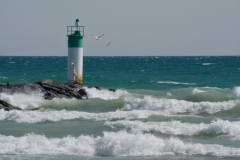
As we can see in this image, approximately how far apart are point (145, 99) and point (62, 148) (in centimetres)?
891

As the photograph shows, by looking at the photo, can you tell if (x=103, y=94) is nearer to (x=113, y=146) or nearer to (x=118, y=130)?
(x=118, y=130)

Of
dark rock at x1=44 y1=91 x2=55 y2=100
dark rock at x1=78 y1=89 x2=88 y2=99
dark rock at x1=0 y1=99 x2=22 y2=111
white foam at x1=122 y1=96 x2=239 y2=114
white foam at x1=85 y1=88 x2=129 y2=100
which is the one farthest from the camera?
white foam at x1=85 y1=88 x2=129 y2=100

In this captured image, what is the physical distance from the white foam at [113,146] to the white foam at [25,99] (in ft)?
25.4

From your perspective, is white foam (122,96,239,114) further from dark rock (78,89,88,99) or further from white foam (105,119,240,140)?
white foam (105,119,240,140)

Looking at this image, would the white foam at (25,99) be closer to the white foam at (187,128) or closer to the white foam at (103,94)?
the white foam at (103,94)

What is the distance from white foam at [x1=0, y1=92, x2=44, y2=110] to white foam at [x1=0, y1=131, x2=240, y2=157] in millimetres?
7729

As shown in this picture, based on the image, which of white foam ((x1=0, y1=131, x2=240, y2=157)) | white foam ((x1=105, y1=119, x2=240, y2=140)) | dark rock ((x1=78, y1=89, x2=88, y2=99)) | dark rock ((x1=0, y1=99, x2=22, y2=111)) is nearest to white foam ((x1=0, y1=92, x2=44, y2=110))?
dark rock ((x1=0, y1=99, x2=22, y2=111))

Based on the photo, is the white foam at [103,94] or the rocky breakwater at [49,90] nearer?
the rocky breakwater at [49,90]

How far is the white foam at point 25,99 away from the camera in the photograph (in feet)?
76.3

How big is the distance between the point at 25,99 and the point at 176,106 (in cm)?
671

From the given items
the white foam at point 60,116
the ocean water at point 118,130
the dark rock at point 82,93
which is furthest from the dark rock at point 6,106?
the dark rock at point 82,93

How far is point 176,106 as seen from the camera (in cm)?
2262

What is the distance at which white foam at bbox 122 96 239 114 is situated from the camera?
22.2 metres
